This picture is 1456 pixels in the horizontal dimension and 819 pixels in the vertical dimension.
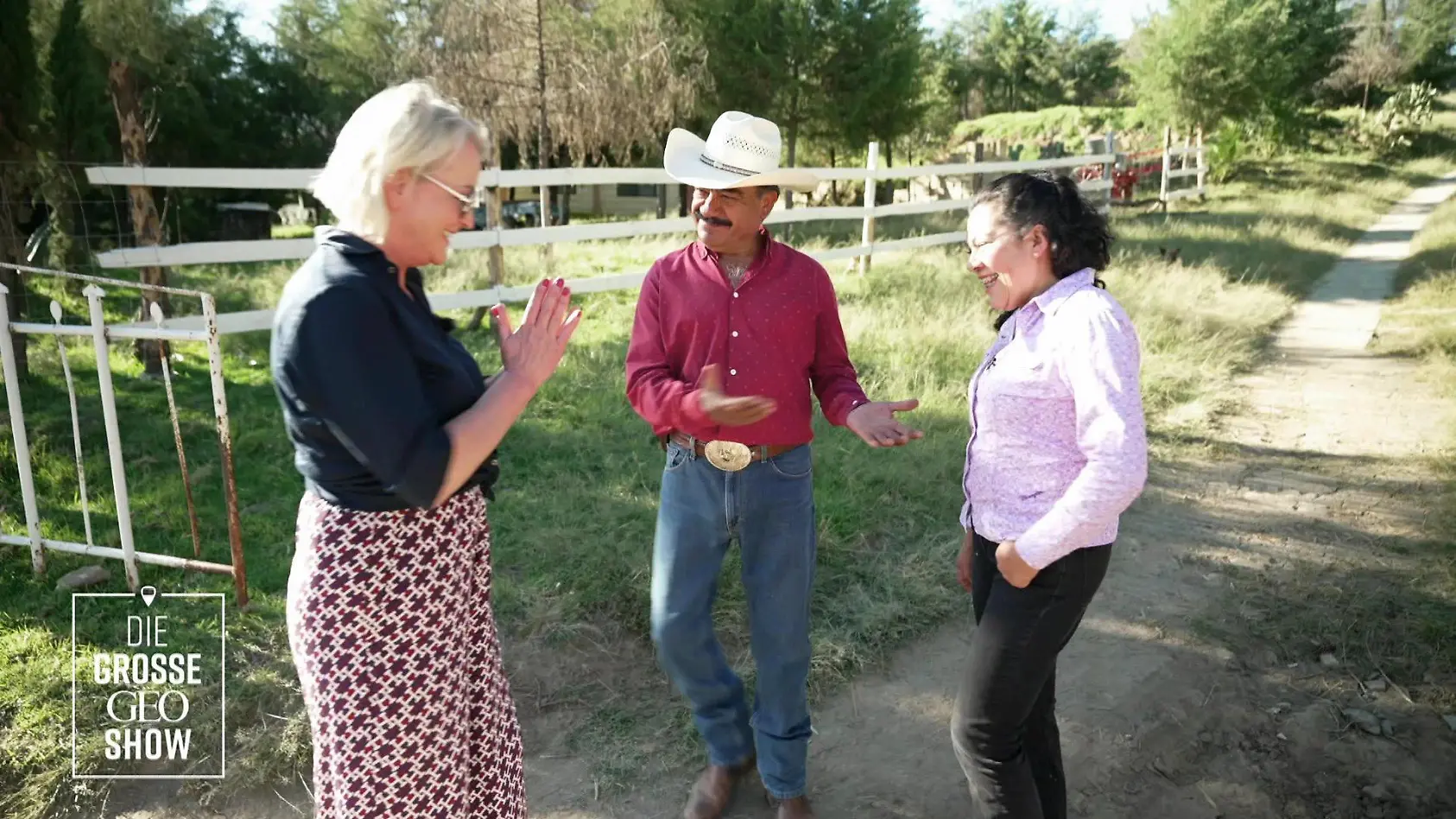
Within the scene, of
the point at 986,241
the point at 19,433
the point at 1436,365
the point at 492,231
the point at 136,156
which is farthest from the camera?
the point at 492,231

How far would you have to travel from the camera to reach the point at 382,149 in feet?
5.42

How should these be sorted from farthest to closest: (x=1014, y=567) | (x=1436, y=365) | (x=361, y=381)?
(x=1436, y=365), (x=1014, y=567), (x=361, y=381)

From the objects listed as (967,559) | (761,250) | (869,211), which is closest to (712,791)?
(967,559)

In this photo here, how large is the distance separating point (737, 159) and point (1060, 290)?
3.08 feet

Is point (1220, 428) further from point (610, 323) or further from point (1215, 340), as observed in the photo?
point (610, 323)

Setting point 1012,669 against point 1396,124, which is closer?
point 1012,669

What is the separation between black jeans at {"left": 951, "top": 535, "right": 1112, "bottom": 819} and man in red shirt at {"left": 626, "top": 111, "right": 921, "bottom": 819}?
54 cm

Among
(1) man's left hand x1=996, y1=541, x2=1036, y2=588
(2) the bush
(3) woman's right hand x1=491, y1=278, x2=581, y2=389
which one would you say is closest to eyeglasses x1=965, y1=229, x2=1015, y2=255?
(1) man's left hand x1=996, y1=541, x2=1036, y2=588

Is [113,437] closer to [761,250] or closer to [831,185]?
[761,250]

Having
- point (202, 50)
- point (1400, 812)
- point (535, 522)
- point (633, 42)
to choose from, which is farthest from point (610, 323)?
point (202, 50)

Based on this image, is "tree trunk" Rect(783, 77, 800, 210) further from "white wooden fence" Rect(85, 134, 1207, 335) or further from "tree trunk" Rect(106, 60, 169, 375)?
"tree trunk" Rect(106, 60, 169, 375)

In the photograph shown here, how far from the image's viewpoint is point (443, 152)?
66.9 inches

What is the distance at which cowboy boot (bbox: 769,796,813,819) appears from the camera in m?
2.73

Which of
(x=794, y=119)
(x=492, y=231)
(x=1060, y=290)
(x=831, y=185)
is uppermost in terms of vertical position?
(x=794, y=119)
